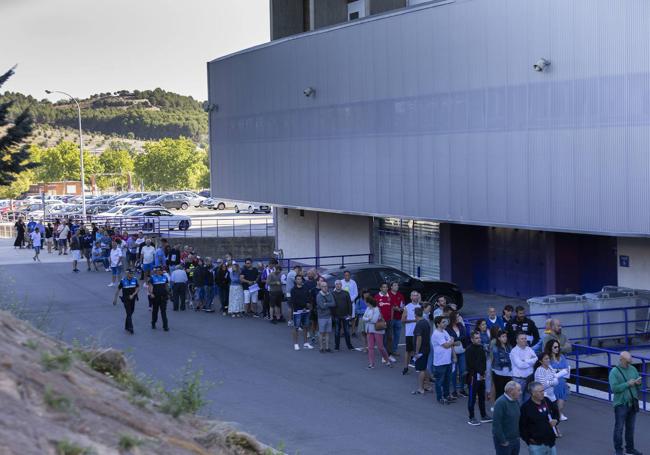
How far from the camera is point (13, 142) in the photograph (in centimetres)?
1811

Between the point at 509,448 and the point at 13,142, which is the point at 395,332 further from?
the point at 509,448

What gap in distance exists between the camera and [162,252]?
2969 cm

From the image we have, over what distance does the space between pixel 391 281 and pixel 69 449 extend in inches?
718

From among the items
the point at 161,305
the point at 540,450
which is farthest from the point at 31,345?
the point at 161,305

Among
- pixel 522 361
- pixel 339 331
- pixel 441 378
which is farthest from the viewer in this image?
pixel 339 331

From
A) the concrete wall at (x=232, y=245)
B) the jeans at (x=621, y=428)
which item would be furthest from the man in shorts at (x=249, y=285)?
the concrete wall at (x=232, y=245)

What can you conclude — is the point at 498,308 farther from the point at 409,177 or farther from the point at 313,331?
the point at 313,331

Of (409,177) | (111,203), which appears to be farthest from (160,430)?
(111,203)

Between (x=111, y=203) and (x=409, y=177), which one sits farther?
(x=111, y=203)

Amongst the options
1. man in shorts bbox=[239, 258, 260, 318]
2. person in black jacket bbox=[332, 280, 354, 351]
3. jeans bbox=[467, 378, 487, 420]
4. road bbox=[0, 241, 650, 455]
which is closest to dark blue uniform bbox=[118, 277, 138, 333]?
road bbox=[0, 241, 650, 455]

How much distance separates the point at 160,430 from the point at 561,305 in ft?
46.8

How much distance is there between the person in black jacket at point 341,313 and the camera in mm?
20234

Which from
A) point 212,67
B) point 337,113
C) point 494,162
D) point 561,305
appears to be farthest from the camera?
point 212,67

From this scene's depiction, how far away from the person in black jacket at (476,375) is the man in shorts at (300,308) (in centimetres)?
652
